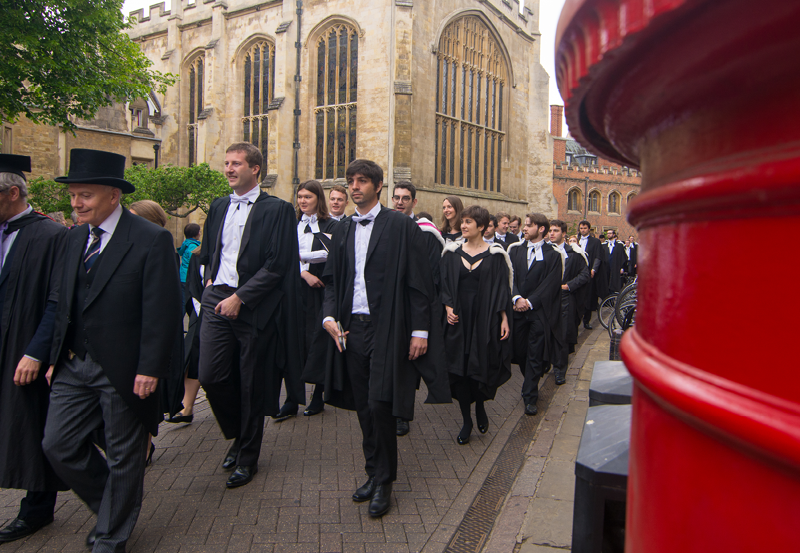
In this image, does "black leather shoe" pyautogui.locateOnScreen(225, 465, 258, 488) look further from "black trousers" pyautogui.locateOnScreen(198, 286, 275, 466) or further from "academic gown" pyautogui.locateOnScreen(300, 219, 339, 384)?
"academic gown" pyautogui.locateOnScreen(300, 219, 339, 384)

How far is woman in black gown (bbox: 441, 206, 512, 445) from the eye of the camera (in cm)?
489

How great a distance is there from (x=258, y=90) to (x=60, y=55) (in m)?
17.5

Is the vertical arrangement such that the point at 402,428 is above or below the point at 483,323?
below

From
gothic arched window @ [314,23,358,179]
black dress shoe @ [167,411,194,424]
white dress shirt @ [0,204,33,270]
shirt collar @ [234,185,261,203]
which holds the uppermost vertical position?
gothic arched window @ [314,23,358,179]

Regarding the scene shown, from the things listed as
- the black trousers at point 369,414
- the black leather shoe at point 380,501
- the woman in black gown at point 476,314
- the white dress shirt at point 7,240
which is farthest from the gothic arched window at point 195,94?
the black leather shoe at point 380,501

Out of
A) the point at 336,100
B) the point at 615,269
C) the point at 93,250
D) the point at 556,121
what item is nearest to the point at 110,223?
the point at 93,250

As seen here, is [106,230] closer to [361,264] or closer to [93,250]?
[93,250]

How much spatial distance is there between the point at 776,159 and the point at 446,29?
93.4ft

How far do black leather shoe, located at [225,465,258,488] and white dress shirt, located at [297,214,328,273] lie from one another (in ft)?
7.63

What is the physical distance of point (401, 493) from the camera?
12.2 ft

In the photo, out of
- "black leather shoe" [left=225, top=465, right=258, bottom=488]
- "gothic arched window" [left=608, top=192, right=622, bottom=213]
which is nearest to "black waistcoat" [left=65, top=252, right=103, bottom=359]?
"black leather shoe" [left=225, top=465, right=258, bottom=488]

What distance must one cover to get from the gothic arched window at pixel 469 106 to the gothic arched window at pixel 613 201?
25467 millimetres

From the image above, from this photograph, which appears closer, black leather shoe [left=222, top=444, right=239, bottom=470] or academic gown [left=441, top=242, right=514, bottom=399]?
black leather shoe [left=222, top=444, right=239, bottom=470]

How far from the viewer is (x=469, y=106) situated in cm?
2828
